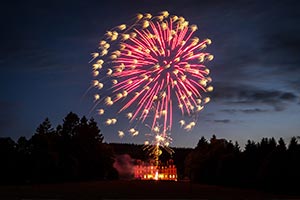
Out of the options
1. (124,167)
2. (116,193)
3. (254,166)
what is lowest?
(116,193)

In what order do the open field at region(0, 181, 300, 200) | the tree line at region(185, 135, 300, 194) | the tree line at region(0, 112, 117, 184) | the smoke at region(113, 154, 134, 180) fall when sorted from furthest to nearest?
1. the smoke at region(113, 154, 134, 180)
2. the tree line at region(0, 112, 117, 184)
3. the tree line at region(185, 135, 300, 194)
4. the open field at region(0, 181, 300, 200)

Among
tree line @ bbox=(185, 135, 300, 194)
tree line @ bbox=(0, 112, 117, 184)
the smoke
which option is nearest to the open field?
tree line @ bbox=(185, 135, 300, 194)

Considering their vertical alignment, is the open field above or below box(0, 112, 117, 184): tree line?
below

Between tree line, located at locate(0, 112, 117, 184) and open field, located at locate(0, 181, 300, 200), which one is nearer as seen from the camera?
open field, located at locate(0, 181, 300, 200)

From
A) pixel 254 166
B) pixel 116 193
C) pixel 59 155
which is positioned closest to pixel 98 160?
pixel 59 155

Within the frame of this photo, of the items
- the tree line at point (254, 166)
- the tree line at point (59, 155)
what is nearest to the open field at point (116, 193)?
the tree line at point (254, 166)

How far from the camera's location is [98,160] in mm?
97125

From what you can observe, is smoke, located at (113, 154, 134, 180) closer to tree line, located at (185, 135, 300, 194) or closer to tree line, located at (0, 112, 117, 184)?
tree line, located at (0, 112, 117, 184)

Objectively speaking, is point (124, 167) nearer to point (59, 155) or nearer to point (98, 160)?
point (98, 160)

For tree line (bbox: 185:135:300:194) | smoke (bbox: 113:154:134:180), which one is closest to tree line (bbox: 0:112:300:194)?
tree line (bbox: 185:135:300:194)

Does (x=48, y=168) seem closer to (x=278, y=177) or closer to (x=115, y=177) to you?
(x=115, y=177)

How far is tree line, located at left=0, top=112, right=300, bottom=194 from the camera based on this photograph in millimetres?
56306

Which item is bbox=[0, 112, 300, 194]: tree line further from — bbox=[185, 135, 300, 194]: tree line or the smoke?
the smoke

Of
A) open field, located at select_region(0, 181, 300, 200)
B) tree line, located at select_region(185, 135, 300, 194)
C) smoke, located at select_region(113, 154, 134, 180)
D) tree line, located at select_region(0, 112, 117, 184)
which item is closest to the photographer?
open field, located at select_region(0, 181, 300, 200)
